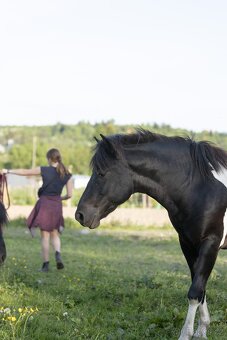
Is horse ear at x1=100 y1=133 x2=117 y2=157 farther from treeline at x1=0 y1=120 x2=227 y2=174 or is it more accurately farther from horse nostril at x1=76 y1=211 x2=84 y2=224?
treeline at x1=0 y1=120 x2=227 y2=174

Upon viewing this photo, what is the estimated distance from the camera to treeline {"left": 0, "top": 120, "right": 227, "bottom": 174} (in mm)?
81000

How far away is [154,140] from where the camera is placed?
544 cm

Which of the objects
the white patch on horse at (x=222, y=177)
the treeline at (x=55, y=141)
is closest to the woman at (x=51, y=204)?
the white patch on horse at (x=222, y=177)

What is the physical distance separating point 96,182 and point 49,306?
1848mm

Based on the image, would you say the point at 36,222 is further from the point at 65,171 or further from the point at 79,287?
the point at 79,287

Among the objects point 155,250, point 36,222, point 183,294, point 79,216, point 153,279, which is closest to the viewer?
point 79,216

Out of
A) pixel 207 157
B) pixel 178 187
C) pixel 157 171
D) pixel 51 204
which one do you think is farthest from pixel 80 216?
pixel 51 204

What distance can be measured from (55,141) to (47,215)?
112m

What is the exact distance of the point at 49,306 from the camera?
6238mm

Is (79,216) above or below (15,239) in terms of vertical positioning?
above

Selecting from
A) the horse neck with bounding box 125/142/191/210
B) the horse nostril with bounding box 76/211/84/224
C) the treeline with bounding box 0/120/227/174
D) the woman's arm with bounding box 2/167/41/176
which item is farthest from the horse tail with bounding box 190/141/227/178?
the treeline with bounding box 0/120/227/174

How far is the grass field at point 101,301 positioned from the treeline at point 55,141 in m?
51.9

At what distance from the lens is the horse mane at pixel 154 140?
16.9 feet

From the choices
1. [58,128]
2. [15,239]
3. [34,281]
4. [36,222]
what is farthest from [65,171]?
[58,128]
